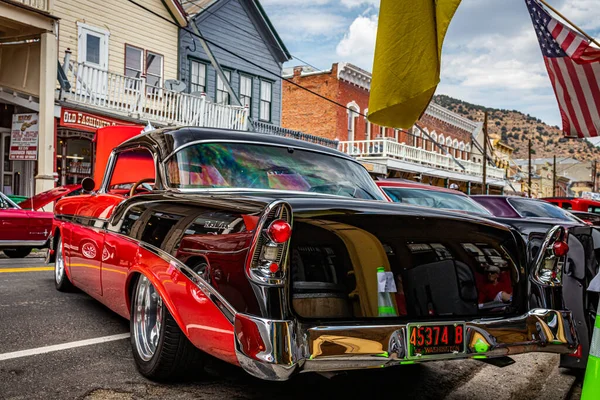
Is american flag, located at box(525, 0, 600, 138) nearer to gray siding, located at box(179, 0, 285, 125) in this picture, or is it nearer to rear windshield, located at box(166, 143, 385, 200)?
rear windshield, located at box(166, 143, 385, 200)

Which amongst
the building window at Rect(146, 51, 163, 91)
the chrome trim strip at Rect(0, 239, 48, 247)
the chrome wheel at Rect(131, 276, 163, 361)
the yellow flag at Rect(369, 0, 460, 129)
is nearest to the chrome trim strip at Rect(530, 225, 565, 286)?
the yellow flag at Rect(369, 0, 460, 129)

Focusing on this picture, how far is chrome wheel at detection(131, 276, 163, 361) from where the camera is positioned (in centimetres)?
367

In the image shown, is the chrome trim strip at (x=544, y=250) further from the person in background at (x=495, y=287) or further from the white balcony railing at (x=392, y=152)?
the white balcony railing at (x=392, y=152)

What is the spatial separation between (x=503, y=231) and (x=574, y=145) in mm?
167120

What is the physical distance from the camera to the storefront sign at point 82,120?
1402cm

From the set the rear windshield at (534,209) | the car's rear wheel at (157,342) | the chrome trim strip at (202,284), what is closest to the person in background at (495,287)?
the chrome trim strip at (202,284)

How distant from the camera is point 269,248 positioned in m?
2.69

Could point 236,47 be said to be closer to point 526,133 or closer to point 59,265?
point 59,265

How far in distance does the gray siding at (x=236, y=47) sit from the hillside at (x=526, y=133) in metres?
116

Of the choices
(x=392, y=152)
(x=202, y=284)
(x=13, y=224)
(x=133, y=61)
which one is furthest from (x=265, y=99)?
(x=202, y=284)

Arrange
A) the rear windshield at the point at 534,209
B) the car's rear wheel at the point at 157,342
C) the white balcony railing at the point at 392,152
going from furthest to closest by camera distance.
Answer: the white balcony railing at the point at 392,152 → the rear windshield at the point at 534,209 → the car's rear wheel at the point at 157,342

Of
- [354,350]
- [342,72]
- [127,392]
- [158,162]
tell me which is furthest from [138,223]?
[342,72]

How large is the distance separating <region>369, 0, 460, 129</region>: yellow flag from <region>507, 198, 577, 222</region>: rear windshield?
249 inches

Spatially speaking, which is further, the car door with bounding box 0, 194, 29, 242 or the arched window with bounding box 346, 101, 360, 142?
the arched window with bounding box 346, 101, 360, 142
